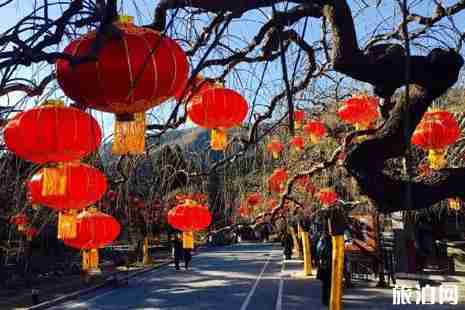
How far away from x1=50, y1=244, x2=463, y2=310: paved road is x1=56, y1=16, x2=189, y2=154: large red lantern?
804cm

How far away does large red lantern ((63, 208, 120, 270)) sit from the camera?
4.95 m

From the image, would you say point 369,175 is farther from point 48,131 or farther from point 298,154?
point 298,154

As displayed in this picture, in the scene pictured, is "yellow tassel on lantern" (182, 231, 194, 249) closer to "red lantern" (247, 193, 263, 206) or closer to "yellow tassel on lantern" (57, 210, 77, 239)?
Answer: "yellow tassel on lantern" (57, 210, 77, 239)

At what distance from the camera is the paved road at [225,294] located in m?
10.4

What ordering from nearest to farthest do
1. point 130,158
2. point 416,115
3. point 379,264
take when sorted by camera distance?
point 416,115 → point 130,158 → point 379,264

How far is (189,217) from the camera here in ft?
20.2

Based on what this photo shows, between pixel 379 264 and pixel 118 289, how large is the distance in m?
7.22

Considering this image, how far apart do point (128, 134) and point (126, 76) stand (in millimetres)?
366

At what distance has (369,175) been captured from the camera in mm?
3500

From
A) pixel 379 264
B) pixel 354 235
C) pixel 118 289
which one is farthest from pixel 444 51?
pixel 118 289

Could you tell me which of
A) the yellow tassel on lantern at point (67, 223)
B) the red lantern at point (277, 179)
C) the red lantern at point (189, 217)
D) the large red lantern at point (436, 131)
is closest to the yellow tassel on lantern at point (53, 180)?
the yellow tassel on lantern at point (67, 223)

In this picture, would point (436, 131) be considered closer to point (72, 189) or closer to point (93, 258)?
point (72, 189)

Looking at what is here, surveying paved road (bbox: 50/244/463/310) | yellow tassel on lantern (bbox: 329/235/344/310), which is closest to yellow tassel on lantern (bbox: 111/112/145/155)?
yellow tassel on lantern (bbox: 329/235/344/310)

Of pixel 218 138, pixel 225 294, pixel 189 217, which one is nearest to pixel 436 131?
pixel 218 138
